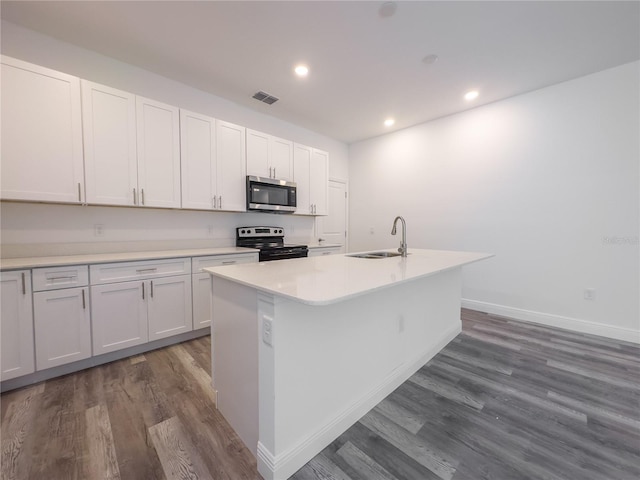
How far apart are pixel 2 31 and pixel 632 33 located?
5280mm

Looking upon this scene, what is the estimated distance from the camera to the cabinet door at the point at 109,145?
2.25m

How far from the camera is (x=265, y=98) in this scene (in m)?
3.32

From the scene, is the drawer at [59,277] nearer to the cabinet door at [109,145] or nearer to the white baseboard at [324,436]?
the cabinet door at [109,145]

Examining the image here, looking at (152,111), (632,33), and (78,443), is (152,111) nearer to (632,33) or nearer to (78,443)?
(78,443)

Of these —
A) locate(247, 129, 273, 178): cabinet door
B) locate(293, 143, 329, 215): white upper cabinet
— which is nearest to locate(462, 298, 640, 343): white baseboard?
locate(293, 143, 329, 215): white upper cabinet

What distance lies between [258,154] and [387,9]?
2.11 metres

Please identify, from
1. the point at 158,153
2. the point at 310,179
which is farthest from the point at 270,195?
the point at 158,153

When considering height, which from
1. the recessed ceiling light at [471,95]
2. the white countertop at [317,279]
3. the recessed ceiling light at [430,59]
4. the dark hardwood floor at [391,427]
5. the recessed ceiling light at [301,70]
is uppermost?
the recessed ceiling light at [471,95]

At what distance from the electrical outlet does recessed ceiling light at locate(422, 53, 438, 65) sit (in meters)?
2.81

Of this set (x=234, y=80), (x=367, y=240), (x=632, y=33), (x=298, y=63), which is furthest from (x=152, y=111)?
(x=632, y=33)

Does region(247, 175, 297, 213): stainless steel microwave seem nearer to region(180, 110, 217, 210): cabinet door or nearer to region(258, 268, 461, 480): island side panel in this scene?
region(180, 110, 217, 210): cabinet door

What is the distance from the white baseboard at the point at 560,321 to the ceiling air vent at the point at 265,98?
→ 3854 mm

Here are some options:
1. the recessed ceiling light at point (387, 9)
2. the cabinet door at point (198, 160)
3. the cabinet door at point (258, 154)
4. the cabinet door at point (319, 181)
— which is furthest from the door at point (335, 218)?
the recessed ceiling light at point (387, 9)

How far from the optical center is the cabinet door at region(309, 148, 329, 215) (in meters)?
4.21
